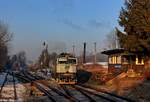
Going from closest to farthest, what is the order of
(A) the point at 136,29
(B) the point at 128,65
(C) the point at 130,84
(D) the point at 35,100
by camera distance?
(D) the point at 35,100
(C) the point at 130,84
(A) the point at 136,29
(B) the point at 128,65

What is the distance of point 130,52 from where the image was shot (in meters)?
45.9

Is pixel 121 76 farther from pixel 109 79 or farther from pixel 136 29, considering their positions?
pixel 136 29

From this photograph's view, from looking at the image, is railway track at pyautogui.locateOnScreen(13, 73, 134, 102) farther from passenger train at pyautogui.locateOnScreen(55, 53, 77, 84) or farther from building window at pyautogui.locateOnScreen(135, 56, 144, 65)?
building window at pyautogui.locateOnScreen(135, 56, 144, 65)

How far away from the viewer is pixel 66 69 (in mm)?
44469

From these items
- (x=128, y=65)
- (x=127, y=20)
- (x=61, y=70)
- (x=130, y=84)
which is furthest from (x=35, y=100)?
(x=128, y=65)

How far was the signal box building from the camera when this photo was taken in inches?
1981

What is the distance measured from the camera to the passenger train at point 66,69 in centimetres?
4431

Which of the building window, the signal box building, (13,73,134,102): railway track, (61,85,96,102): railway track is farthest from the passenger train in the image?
(61,85,96,102): railway track

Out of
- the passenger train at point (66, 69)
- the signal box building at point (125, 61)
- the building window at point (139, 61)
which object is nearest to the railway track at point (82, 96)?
the passenger train at point (66, 69)

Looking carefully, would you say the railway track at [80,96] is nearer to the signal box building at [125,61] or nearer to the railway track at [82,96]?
the railway track at [82,96]

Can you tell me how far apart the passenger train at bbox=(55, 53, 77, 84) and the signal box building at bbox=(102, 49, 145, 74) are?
22.3 ft

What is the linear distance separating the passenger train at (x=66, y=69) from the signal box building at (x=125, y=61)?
681 centimetres

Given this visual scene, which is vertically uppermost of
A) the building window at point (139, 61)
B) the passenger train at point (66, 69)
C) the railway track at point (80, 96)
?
the building window at point (139, 61)

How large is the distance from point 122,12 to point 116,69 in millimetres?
11364
